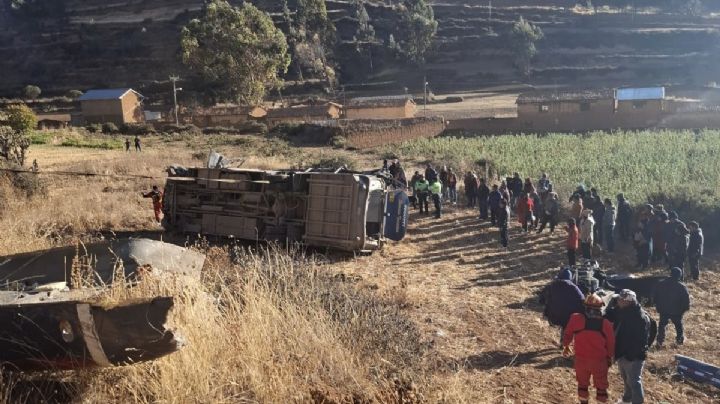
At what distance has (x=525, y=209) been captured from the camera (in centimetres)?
1587

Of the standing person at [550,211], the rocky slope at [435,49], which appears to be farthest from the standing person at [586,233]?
the rocky slope at [435,49]

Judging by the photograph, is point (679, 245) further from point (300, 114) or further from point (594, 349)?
point (300, 114)

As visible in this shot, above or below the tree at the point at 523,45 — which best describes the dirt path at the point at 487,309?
below

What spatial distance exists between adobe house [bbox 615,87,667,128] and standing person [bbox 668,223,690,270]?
105 ft

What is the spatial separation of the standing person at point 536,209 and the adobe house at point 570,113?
27.6m

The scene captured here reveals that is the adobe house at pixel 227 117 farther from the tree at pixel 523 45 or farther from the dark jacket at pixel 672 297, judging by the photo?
the dark jacket at pixel 672 297

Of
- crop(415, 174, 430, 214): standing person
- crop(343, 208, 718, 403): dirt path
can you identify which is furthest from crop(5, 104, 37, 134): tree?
crop(343, 208, 718, 403): dirt path

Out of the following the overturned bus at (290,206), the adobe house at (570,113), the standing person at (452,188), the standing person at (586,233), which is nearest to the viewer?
the overturned bus at (290,206)

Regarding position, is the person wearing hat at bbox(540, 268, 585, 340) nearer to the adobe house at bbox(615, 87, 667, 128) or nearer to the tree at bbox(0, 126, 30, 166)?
the tree at bbox(0, 126, 30, 166)

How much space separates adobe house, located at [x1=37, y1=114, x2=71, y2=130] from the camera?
47188mm

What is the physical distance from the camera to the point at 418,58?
7938cm

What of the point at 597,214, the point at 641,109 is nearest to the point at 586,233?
the point at 597,214

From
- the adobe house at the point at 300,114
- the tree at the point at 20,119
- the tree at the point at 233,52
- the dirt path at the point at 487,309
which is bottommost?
the dirt path at the point at 487,309

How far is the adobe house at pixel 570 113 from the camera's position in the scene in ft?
137
